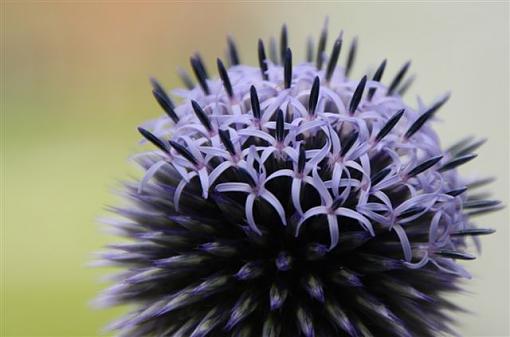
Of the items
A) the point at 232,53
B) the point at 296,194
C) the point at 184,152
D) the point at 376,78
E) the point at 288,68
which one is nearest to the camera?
the point at 296,194

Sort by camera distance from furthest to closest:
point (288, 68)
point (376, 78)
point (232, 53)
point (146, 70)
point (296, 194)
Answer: point (146, 70) → point (232, 53) → point (376, 78) → point (288, 68) → point (296, 194)

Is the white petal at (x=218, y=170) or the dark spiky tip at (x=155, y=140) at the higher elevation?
the dark spiky tip at (x=155, y=140)

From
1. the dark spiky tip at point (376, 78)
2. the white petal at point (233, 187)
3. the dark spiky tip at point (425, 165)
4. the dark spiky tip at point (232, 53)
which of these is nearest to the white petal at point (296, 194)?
the white petal at point (233, 187)

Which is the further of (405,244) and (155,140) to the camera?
(155,140)

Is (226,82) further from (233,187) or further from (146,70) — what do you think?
(146,70)

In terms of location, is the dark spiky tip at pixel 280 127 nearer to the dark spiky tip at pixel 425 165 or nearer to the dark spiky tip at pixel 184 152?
the dark spiky tip at pixel 184 152

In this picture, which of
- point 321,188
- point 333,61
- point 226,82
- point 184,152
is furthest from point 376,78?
point 184,152
